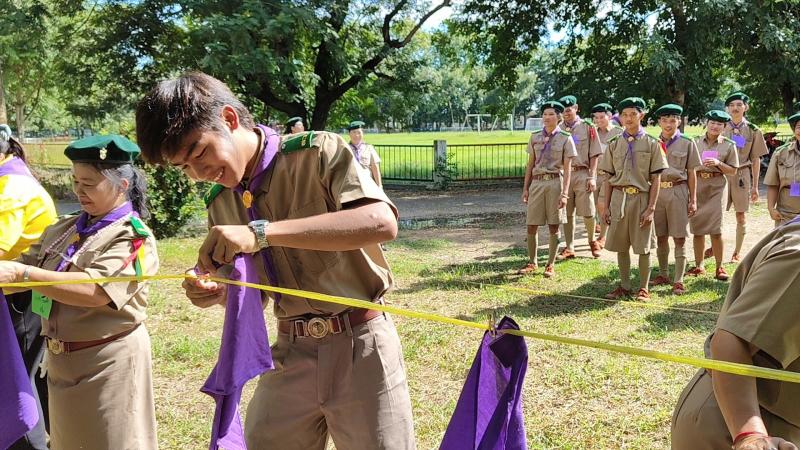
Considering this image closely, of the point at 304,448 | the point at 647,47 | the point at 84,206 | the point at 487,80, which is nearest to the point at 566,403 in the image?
the point at 304,448

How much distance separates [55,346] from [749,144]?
8.71m

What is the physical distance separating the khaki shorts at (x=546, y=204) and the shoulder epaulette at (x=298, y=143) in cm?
615

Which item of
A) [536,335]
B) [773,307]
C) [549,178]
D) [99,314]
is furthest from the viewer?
[549,178]

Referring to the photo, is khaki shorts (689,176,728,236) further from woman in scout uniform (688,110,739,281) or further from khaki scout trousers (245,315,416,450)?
khaki scout trousers (245,315,416,450)

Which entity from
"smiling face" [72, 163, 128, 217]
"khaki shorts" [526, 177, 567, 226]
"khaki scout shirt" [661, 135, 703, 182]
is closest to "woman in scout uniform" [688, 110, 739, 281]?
"khaki scout shirt" [661, 135, 703, 182]

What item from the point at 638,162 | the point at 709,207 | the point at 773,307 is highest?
the point at 638,162

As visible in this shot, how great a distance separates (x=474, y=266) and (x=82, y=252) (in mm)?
6129

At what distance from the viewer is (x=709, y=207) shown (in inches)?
298

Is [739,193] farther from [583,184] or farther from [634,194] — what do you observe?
[634,194]

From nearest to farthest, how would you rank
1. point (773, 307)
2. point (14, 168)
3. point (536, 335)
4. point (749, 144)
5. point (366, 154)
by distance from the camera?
point (773, 307) → point (536, 335) → point (14, 168) → point (749, 144) → point (366, 154)

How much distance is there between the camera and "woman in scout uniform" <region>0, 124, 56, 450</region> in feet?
9.83

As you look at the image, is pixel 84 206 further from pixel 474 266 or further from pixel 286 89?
pixel 286 89

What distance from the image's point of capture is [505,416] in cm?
185

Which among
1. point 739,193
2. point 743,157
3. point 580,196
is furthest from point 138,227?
point 743,157
